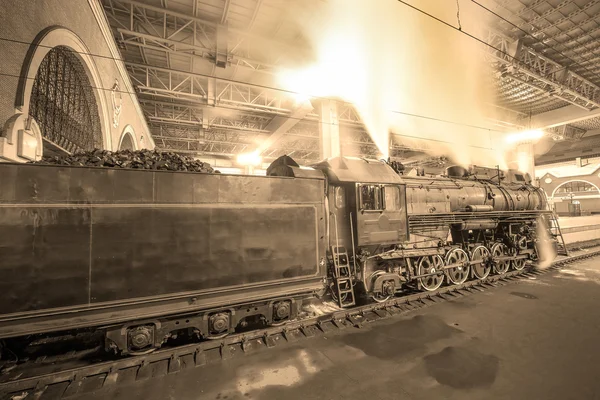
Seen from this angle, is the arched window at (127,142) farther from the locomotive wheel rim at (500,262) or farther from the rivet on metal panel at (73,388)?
the locomotive wheel rim at (500,262)

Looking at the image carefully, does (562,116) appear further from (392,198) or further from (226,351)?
(226,351)

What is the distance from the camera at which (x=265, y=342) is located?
4422 mm

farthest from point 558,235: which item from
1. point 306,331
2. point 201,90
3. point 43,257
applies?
point 201,90

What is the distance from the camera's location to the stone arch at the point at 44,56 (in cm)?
502

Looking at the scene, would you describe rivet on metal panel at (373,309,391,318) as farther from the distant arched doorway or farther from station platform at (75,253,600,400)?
the distant arched doorway

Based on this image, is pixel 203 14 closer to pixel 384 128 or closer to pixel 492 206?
pixel 384 128

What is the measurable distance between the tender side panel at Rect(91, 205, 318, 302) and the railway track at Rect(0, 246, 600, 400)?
0.93m

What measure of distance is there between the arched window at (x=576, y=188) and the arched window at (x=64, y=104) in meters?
41.6

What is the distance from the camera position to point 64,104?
7457 mm

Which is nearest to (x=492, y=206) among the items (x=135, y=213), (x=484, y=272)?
(x=484, y=272)

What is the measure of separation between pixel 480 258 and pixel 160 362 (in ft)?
27.3

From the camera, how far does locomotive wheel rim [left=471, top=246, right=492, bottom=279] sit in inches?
305

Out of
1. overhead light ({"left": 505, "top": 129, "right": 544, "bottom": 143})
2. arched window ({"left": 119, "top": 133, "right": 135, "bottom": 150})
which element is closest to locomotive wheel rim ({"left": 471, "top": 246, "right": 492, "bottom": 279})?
arched window ({"left": 119, "top": 133, "right": 135, "bottom": 150})

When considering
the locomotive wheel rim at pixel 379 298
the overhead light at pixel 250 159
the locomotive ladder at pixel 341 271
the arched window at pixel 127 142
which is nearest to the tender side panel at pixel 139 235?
the locomotive ladder at pixel 341 271
